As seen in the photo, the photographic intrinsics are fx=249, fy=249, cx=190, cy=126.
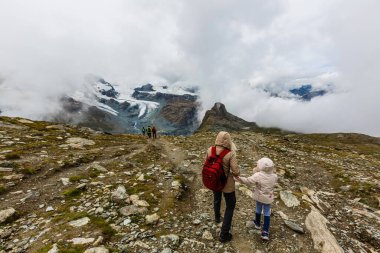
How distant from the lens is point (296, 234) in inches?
433

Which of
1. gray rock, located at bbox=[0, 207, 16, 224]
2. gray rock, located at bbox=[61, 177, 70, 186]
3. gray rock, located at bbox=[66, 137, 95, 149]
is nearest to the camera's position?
gray rock, located at bbox=[0, 207, 16, 224]

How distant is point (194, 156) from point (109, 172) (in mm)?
10712

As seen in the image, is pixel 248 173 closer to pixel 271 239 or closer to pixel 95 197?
pixel 271 239

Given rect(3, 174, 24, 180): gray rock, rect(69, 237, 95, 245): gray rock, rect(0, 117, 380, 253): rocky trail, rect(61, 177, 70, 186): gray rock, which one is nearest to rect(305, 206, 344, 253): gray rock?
rect(0, 117, 380, 253): rocky trail

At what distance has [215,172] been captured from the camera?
31.2 ft

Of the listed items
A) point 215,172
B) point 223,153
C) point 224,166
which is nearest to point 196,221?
point 215,172

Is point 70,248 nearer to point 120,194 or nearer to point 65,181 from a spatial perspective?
point 120,194

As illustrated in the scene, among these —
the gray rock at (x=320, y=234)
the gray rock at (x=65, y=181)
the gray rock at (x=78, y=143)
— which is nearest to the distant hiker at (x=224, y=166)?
the gray rock at (x=320, y=234)

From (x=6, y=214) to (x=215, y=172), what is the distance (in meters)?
10.0

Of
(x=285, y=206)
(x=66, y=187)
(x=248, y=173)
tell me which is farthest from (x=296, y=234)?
(x=66, y=187)

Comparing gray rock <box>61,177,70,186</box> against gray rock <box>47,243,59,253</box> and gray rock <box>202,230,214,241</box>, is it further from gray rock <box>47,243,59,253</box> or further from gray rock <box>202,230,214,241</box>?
gray rock <box>202,230,214,241</box>

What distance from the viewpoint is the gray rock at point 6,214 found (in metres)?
11.3

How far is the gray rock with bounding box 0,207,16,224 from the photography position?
1133 centimetres

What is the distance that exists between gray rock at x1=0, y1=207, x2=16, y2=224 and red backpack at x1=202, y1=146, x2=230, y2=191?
940cm
